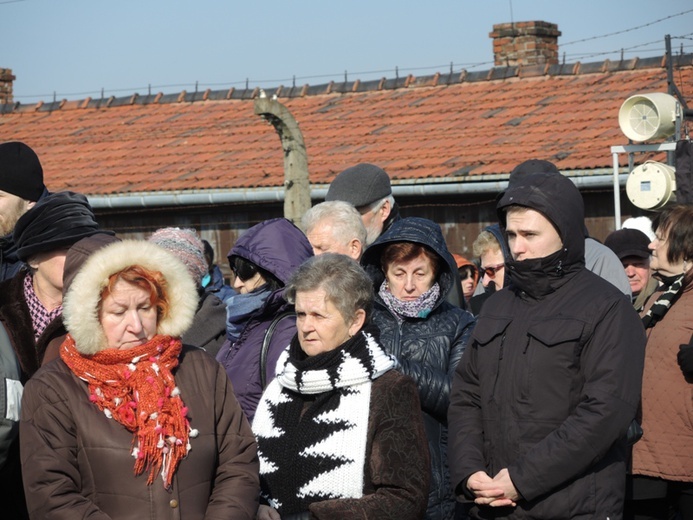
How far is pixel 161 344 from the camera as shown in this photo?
3447 mm

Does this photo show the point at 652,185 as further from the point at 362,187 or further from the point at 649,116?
the point at 362,187

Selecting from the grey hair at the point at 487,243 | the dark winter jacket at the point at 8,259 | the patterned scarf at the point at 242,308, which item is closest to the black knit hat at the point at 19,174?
the dark winter jacket at the point at 8,259

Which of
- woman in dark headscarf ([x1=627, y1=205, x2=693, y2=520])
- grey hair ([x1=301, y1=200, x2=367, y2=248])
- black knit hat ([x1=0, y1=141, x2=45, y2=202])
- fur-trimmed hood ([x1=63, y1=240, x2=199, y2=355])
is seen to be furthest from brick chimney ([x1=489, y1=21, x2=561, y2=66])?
fur-trimmed hood ([x1=63, y1=240, x2=199, y2=355])

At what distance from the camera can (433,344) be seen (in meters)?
4.26

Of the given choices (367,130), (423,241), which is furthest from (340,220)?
(367,130)

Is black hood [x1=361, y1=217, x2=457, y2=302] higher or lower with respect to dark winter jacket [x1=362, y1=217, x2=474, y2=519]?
higher

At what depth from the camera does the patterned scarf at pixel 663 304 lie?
4938mm

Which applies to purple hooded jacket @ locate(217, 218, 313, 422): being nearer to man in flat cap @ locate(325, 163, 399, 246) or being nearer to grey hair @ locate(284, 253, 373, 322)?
grey hair @ locate(284, 253, 373, 322)

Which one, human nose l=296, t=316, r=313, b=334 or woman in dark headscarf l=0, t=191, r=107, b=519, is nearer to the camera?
human nose l=296, t=316, r=313, b=334

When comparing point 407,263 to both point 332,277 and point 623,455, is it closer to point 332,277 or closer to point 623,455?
point 332,277

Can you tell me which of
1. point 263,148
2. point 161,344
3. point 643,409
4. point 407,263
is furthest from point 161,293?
point 263,148

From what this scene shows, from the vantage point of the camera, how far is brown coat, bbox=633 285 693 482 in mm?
4660

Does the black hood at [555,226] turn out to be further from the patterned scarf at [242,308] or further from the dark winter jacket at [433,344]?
the patterned scarf at [242,308]

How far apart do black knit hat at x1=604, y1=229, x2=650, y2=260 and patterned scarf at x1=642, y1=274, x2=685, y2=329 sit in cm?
178
